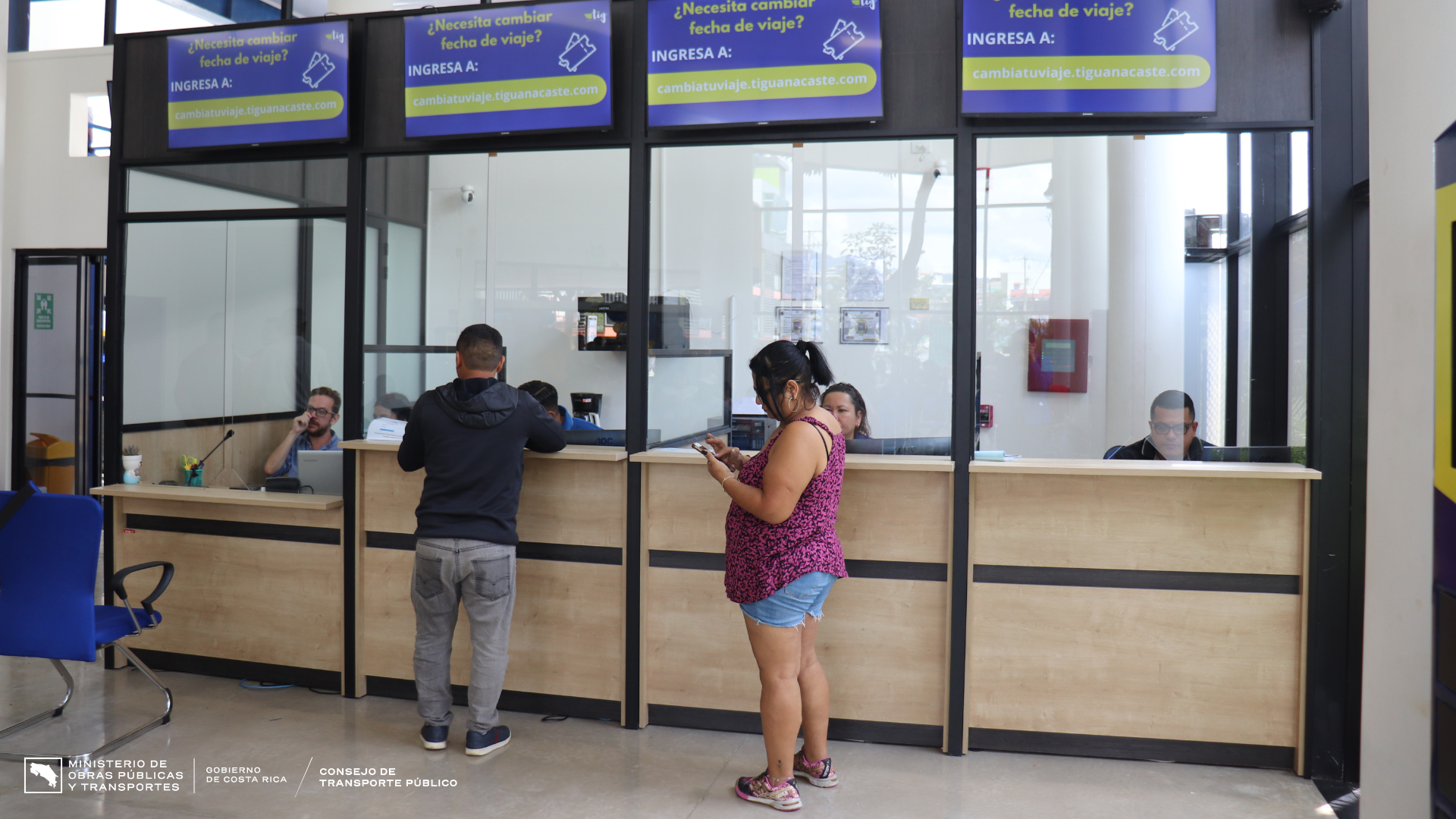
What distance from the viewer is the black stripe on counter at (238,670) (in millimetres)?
4156

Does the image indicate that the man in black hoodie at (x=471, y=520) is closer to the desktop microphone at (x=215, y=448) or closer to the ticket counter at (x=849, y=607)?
the ticket counter at (x=849, y=607)

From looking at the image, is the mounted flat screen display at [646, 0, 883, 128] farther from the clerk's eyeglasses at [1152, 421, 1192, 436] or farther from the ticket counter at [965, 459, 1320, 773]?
the clerk's eyeglasses at [1152, 421, 1192, 436]

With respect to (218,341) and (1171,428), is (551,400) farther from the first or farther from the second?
(1171,428)

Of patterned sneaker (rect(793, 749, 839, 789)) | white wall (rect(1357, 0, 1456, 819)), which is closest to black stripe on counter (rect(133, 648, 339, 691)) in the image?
patterned sneaker (rect(793, 749, 839, 789))

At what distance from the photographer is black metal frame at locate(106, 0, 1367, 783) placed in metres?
3.30

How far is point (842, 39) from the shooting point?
3467mm

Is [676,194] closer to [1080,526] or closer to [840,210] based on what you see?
[840,210]

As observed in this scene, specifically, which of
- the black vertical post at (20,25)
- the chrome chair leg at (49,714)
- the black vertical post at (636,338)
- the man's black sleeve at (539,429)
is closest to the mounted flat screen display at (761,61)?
the black vertical post at (636,338)

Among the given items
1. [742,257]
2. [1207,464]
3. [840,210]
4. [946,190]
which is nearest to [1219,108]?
[946,190]

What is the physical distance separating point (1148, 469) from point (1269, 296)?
2.96ft

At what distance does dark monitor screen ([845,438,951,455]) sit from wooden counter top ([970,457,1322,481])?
19 cm

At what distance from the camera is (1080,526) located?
135 inches

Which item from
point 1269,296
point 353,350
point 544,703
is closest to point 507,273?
point 353,350

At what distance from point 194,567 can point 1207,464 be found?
4.35 metres
